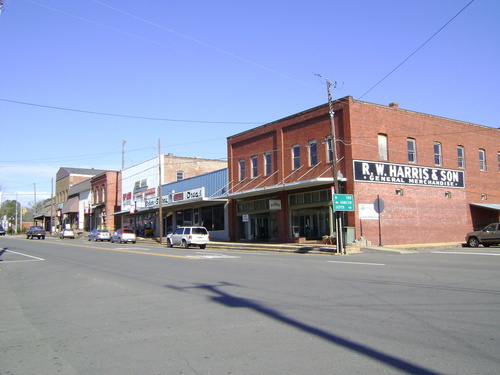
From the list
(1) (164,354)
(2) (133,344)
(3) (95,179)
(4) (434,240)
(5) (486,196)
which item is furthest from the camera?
(3) (95,179)

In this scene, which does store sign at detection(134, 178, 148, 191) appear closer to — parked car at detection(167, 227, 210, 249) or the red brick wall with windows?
parked car at detection(167, 227, 210, 249)

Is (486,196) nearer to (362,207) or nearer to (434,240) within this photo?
(434,240)

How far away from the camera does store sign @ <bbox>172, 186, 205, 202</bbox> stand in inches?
1745

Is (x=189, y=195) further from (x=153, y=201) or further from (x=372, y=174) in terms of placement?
(x=372, y=174)

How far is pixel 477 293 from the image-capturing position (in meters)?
9.88

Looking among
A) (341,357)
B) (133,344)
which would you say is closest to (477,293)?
(341,357)

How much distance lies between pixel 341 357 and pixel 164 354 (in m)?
2.30

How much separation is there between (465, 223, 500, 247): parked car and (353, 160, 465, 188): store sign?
18.3 feet

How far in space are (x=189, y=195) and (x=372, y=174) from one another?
2210 cm

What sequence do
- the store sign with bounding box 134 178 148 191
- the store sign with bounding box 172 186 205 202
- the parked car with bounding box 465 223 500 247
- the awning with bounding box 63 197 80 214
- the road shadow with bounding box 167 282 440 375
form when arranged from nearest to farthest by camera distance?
the road shadow with bounding box 167 282 440 375
the parked car with bounding box 465 223 500 247
the store sign with bounding box 172 186 205 202
the store sign with bounding box 134 178 148 191
the awning with bounding box 63 197 80 214

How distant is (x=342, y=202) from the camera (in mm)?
24969

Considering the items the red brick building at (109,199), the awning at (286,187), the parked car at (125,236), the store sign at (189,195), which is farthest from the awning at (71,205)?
the awning at (286,187)

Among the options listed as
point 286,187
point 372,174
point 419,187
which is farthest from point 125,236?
point 419,187

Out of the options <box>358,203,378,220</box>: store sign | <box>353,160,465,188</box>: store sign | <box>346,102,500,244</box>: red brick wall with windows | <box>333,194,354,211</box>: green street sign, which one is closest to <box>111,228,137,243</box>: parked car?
<box>346,102,500,244</box>: red brick wall with windows
